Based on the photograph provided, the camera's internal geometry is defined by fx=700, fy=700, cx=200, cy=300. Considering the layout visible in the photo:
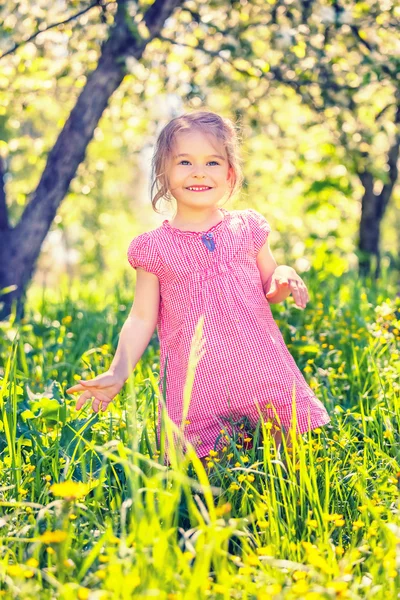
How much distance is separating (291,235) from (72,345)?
7.50 metres

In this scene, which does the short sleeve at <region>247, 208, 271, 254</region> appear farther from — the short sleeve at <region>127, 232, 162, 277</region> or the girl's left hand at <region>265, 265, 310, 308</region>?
the short sleeve at <region>127, 232, 162, 277</region>

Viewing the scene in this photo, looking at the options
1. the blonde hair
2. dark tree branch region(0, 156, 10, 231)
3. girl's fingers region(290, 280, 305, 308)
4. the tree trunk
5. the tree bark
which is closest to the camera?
girl's fingers region(290, 280, 305, 308)

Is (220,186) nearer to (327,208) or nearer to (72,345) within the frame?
(72,345)

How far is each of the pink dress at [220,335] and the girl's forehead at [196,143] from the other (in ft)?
0.87

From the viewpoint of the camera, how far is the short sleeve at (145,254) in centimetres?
243

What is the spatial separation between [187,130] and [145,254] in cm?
47

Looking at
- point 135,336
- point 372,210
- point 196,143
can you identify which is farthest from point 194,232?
point 372,210

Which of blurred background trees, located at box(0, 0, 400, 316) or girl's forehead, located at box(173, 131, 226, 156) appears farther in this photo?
blurred background trees, located at box(0, 0, 400, 316)

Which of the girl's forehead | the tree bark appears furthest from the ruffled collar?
the tree bark

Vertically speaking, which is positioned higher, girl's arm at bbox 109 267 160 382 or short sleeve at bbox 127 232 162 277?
short sleeve at bbox 127 232 162 277

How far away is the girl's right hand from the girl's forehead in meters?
0.84

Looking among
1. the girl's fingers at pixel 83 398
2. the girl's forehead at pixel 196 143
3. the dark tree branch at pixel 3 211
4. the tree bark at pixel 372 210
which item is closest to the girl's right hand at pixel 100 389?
the girl's fingers at pixel 83 398

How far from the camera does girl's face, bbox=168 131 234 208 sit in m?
2.46

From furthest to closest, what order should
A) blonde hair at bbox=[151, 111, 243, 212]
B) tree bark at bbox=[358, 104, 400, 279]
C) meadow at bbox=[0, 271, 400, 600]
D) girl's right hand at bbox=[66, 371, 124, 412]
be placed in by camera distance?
tree bark at bbox=[358, 104, 400, 279]
blonde hair at bbox=[151, 111, 243, 212]
girl's right hand at bbox=[66, 371, 124, 412]
meadow at bbox=[0, 271, 400, 600]
